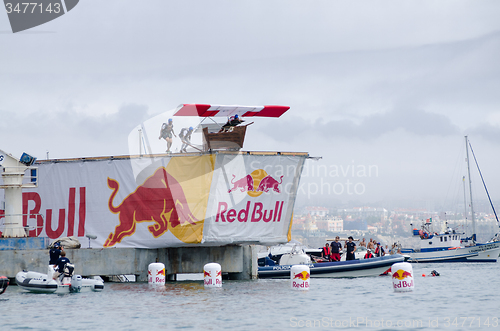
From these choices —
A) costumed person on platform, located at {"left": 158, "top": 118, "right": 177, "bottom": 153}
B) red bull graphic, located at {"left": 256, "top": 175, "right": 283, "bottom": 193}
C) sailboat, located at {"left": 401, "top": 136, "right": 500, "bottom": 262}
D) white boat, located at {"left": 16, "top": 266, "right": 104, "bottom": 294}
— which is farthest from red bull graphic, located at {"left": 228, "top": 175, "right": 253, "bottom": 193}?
sailboat, located at {"left": 401, "top": 136, "right": 500, "bottom": 262}

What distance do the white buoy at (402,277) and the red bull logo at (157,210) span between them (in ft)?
33.1

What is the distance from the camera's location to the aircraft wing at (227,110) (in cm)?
3000

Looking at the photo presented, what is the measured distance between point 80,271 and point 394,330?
708 inches

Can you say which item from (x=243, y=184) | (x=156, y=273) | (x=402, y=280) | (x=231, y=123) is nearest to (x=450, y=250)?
(x=243, y=184)

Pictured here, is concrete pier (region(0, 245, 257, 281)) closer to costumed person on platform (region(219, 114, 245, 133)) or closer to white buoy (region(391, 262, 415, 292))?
costumed person on platform (region(219, 114, 245, 133))

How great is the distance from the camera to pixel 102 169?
105 ft

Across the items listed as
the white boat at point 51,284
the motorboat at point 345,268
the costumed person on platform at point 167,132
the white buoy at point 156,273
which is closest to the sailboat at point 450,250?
the motorboat at point 345,268

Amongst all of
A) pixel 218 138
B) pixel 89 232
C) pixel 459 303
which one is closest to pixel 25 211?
pixel 89 232

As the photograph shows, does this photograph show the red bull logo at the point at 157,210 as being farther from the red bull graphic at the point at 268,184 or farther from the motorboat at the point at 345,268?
the motorboat at the point at 345,268

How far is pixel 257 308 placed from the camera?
67.2 ft

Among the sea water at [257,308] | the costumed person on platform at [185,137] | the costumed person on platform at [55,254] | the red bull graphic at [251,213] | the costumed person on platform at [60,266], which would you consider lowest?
the sea water at [257,308]

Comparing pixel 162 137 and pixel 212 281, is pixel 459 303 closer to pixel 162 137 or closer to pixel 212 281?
pixel 212 281

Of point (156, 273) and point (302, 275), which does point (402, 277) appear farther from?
point (156, 273)

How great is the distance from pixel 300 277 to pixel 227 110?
30.5 feet
